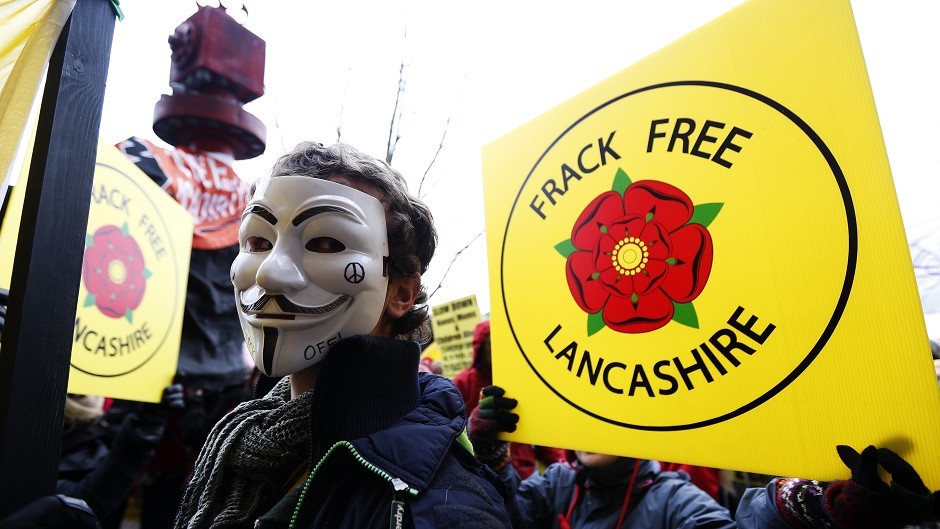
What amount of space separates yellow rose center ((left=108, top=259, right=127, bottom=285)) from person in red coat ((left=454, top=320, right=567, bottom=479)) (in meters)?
2.42

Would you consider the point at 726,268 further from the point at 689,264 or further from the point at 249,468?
the point at 249,468

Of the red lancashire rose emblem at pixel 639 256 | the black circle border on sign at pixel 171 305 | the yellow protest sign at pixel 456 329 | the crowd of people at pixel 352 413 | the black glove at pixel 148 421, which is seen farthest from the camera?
the yellow protest sign at pixel 456 329

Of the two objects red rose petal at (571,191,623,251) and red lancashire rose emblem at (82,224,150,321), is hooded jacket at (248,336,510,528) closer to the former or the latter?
red rose petal at (571,191,623,251)

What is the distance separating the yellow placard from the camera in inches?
101

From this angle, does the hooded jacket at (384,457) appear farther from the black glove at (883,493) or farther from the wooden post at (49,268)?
the black glove at (883,493)

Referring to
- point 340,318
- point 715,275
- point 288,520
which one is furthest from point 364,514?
point 715,275

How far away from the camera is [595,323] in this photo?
1766mm

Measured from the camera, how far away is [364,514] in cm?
125

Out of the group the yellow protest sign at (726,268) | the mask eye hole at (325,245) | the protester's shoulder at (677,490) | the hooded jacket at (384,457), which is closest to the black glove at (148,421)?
the mask eye hole at (325,245)

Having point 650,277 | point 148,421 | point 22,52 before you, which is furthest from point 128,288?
point 650,277

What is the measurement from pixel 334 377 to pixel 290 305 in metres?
0.28

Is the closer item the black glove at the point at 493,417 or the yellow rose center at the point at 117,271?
the black glove at the point at 493,417

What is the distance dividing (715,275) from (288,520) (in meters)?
1.32

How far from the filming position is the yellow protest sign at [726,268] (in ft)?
4.07
